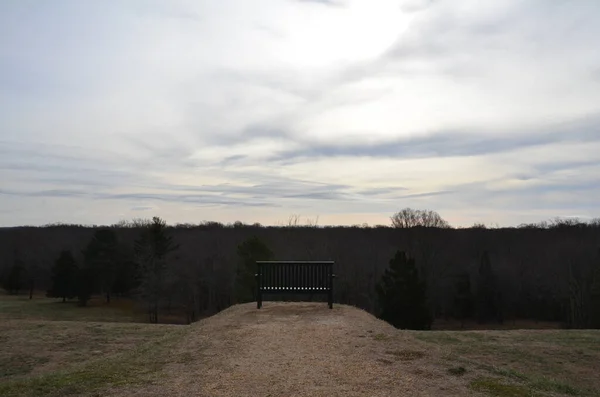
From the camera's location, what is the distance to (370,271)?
53781 mm

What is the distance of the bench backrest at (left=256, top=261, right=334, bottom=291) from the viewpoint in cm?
1341

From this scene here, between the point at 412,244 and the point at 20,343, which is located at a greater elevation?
the point at 412,244

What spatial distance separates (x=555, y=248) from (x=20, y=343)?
54.3 metres

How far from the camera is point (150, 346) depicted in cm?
1012

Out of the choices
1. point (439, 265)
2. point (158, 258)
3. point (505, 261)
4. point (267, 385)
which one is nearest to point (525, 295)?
point (505, 261)

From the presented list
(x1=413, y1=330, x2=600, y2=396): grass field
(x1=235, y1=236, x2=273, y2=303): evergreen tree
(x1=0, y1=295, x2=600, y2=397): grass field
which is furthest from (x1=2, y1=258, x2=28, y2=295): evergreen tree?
(x1=413, y1=330, x2=600, y2=396): grass field

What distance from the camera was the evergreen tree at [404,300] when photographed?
84.4ft

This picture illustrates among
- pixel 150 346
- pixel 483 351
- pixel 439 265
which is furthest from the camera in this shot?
pixel 439 265

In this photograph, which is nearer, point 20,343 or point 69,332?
point 20,343

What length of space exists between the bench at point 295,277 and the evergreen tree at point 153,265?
28.6 meters

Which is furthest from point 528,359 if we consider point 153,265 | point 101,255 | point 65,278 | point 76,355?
point 65,278

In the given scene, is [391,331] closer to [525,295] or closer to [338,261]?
[338,261]

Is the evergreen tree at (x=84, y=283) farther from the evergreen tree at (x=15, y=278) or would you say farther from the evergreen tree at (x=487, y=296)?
the evergreen tree at (x=487, y=296)

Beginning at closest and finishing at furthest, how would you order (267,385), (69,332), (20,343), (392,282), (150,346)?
1. (267,385)
2. (150,346)
3. (20,343)
4. (69,332)
5. (392,282)
